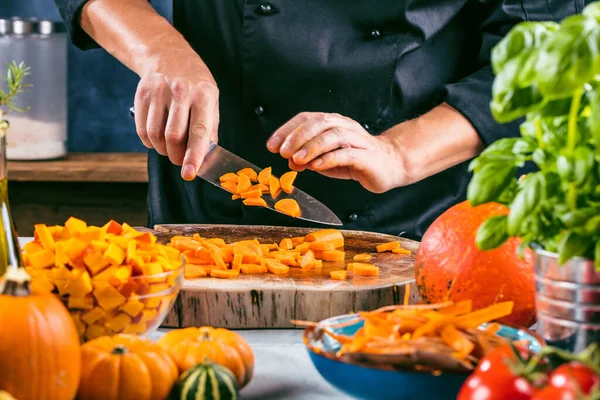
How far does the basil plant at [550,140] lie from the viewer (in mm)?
829

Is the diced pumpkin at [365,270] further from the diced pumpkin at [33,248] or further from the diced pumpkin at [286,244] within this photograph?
the diced pumpkin at [33,248]

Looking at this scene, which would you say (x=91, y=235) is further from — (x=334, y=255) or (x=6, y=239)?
(x=334, y=255)

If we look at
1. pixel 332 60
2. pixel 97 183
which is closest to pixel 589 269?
pixel 332 60

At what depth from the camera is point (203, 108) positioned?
184 centimetres

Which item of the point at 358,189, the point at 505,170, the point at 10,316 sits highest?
the point at 505,170

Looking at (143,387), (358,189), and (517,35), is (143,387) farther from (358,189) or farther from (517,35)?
(358,189)

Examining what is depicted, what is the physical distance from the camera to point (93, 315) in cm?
121

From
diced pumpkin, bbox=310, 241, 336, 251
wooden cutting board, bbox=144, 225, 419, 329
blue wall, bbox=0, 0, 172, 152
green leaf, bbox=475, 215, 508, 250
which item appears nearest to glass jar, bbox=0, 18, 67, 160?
blue wall, bbox=0, 0, 172, 152

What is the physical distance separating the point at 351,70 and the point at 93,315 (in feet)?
3.90

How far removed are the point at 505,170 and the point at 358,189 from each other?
48.8 inches

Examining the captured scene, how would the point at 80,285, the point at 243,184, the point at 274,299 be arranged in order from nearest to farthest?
the point at 80,285 → the point at 274,299 → the point at 243,184

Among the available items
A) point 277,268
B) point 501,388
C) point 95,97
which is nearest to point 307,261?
point 277,268

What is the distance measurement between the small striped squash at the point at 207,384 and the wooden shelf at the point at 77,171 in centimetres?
236

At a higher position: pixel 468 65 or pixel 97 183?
pixel 468 65
